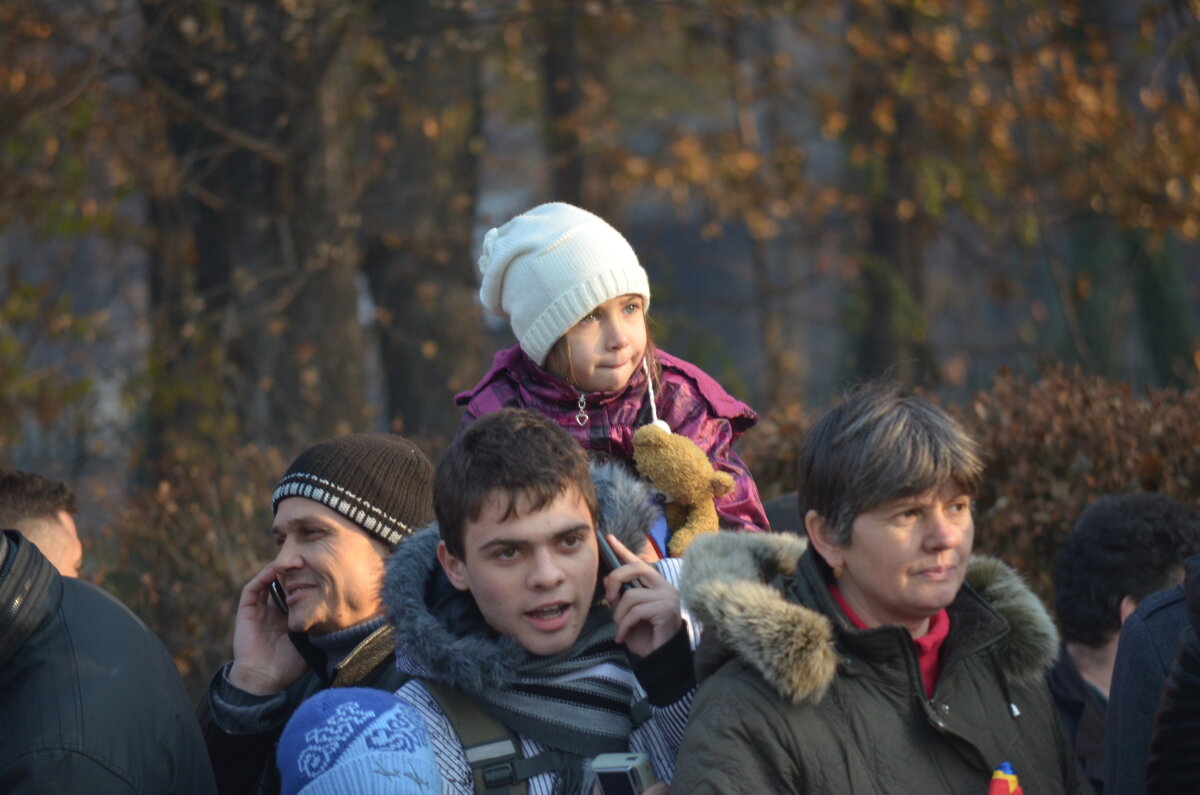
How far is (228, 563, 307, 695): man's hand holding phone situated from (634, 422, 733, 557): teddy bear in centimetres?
111

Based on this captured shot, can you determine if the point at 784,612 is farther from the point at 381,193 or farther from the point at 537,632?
the point at 381,193

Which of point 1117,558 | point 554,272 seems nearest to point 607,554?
point 554,272

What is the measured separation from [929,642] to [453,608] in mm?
1130

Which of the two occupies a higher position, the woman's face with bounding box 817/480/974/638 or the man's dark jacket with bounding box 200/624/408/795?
the woman's face with bounding box 817/480/974/638

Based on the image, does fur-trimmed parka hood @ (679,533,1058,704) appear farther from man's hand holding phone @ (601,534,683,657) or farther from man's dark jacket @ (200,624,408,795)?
man's dark jacket @ (200,624,408,795)

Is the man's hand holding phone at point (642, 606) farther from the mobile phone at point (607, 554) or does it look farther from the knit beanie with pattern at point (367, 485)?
the knit beanie with pattern at point (367, 485)

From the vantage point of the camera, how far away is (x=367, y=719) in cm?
301

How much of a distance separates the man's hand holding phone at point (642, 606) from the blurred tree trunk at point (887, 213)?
28.7 ft

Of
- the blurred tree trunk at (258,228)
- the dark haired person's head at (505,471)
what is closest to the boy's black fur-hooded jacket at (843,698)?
the dark haired person's head at (505,471)

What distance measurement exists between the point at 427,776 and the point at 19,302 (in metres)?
7.88

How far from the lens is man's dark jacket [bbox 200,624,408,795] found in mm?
3725

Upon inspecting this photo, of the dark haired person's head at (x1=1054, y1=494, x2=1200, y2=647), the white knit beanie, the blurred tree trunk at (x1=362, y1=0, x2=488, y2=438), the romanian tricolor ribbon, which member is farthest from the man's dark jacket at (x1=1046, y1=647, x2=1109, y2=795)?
the blurred tree trunk at (x1=362, y1=0, x2=488, y2=438)

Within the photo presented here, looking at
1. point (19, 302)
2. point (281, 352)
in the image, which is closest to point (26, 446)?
point (19, 302)

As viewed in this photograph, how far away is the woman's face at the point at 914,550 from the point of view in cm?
295
